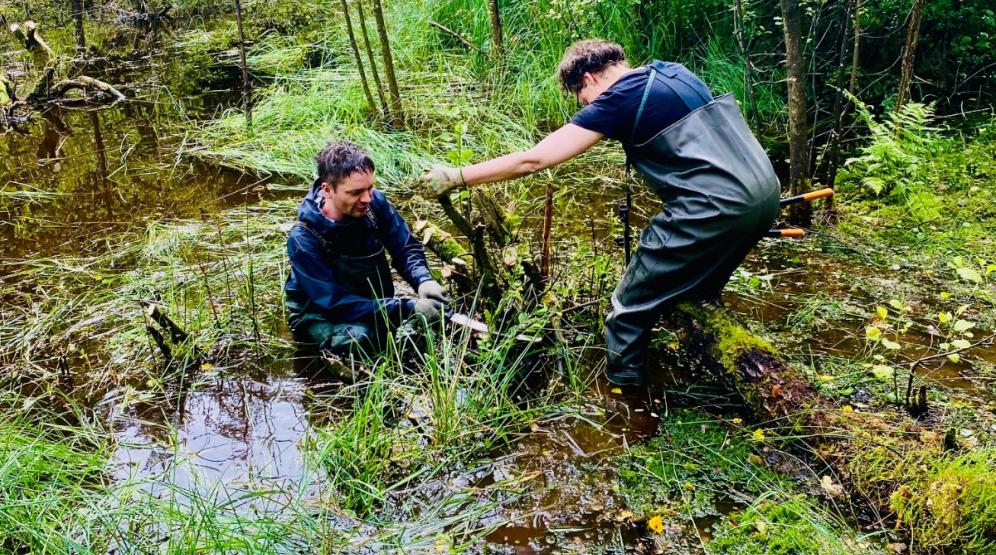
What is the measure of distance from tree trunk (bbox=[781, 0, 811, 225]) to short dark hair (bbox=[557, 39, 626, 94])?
1993mm

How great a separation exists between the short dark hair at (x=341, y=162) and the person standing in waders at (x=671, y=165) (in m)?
0.32

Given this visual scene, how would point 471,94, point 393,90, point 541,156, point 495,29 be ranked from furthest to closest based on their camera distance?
point 495,29 → point 471,94 → point 393,90 → point 541,156

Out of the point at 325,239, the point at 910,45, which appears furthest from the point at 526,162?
the point at 910,45

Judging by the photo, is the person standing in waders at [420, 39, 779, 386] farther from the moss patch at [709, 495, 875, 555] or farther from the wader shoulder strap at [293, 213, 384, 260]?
the moss patch at [709, 495, 875, 555]

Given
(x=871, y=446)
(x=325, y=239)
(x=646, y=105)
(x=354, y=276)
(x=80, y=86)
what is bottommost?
(x=871, y=446)

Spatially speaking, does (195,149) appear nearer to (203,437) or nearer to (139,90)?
(139,90)

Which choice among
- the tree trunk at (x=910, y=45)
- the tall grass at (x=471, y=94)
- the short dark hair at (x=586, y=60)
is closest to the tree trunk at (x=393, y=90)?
the tall grass at (x=471, y=94)

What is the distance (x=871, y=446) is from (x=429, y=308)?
6.70 ft

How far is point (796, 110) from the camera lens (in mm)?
4863

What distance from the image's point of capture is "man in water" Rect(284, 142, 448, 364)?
3.43 metres

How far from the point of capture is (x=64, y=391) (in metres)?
3.71

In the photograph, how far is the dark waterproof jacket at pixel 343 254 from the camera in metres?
3.55

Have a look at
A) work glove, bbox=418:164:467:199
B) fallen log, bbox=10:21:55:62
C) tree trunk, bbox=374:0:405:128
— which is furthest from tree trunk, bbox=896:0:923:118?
fallen log, bbox=10:21:55:62

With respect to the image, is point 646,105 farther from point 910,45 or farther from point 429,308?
point 910,45
